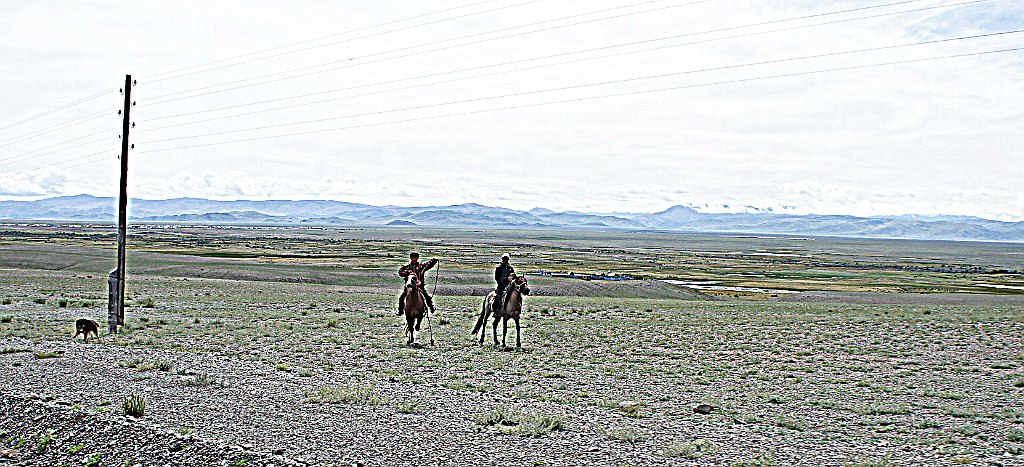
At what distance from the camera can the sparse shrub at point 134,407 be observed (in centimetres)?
1189

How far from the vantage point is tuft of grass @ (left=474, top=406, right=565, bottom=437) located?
1134 centimetres

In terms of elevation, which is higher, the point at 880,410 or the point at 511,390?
the point at 880,410

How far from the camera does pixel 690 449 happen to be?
10.4 meters

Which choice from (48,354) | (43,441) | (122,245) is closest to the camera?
(43,441)

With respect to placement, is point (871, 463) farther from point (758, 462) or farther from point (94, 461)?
point (94, 461)

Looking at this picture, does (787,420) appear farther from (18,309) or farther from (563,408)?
(18,309)

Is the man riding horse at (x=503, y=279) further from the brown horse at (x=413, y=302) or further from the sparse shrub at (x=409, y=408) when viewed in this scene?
the sparse shrub at (x=409, y=408)

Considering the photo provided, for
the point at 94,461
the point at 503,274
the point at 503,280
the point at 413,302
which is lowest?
A: the point at 94,461

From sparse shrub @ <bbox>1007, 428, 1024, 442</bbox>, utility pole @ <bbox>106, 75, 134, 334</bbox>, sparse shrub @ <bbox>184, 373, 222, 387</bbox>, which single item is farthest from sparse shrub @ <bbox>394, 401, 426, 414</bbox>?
utility pole @ <bbox>106, 75, 134, 334</bbox>

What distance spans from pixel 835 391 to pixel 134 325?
58.1ft

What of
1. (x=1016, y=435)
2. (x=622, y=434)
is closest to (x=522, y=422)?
(x=622, y=434)

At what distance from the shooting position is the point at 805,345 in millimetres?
22203

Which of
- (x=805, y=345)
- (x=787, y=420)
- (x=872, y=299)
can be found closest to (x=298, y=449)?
(x=787, y=420)

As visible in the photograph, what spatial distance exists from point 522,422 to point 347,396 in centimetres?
308
